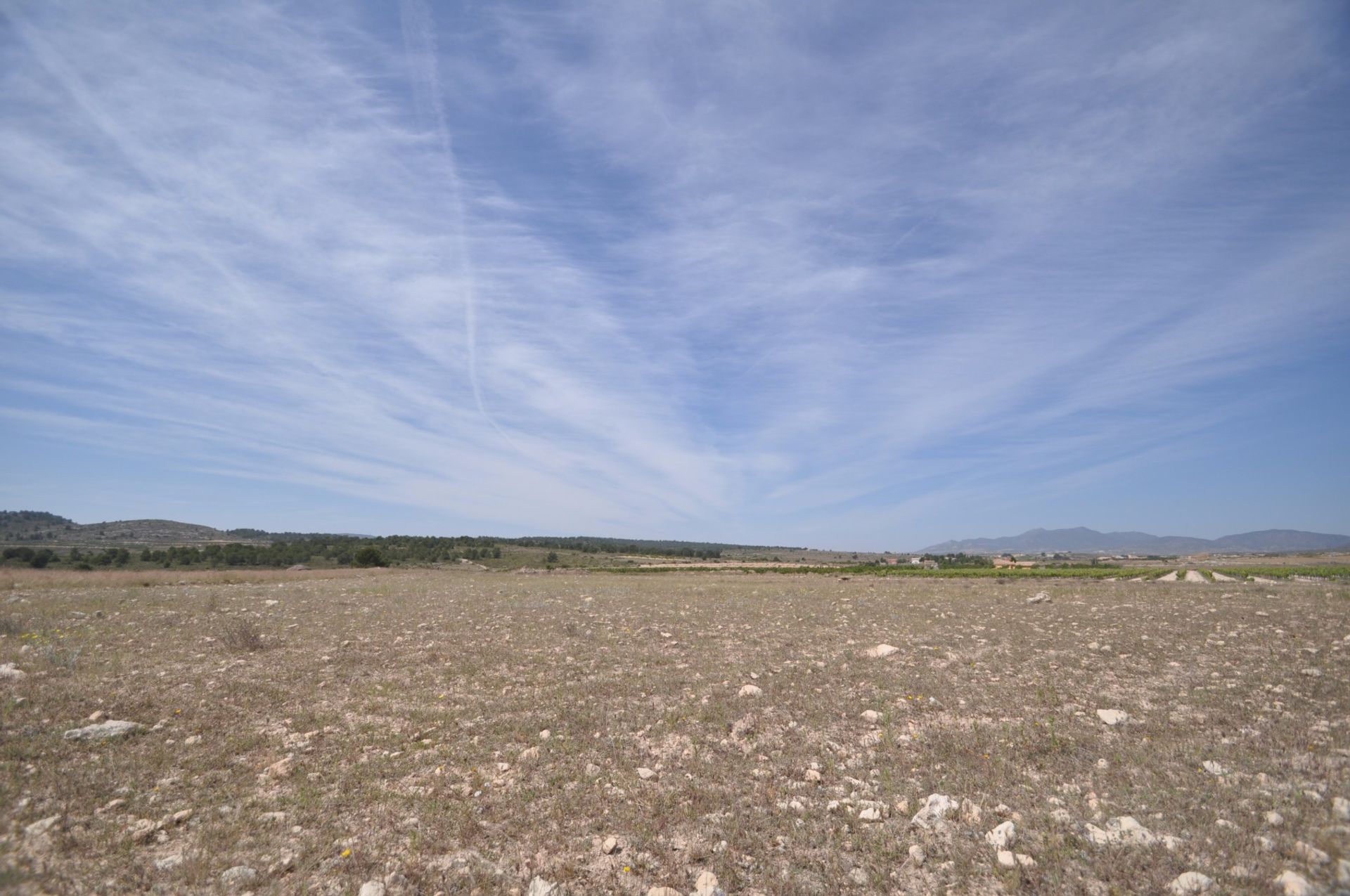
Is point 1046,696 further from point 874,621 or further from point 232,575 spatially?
point 232,575

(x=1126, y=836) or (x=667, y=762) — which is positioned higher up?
(x=1126, y=836)

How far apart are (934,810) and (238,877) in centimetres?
593

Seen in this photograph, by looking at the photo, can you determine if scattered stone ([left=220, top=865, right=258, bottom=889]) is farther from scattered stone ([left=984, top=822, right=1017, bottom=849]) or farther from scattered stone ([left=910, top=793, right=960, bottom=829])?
scattered stone ([left=984, top=822, right=1017, bottom=849])

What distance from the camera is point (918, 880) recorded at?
15.1ft

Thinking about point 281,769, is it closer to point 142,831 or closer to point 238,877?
point 142,831

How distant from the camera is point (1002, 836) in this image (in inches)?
197

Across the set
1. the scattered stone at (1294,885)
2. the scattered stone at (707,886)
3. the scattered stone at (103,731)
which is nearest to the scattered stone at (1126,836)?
the scattered stone at (1294,885)

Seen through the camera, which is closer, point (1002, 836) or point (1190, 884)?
point (1190, 884)

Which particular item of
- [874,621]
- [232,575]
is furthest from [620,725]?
[232,575]

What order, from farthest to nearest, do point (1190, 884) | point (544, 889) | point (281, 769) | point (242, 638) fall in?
point (242, 638) < point (281, 769) < point (544, 889) < point (1190, 884)

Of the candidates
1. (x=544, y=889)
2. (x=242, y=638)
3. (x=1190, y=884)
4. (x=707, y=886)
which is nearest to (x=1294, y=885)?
(x=1190, y=884)

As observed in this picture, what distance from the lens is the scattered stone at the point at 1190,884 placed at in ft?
13.5

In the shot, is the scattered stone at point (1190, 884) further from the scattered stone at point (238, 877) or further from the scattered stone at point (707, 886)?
the scattered stone at point (238, 877)

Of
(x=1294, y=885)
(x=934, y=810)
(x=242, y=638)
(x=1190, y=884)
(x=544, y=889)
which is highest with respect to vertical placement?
(x=242, y=638)
